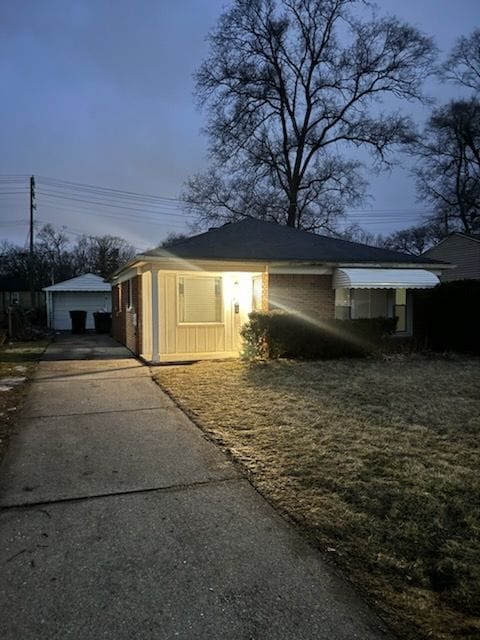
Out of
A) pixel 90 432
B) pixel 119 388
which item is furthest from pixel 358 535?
pixel 119 388

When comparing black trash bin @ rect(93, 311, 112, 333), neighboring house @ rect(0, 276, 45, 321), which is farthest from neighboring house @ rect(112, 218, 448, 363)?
neighboring house @ rect(0, 276, 45, 321)

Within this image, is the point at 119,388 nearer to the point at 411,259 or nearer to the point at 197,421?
the point at 197,421

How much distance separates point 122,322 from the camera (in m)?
16.5

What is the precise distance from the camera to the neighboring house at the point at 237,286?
450 inches

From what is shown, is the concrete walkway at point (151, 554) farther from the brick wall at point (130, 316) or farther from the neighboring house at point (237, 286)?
the brick wall at point (130, 316)

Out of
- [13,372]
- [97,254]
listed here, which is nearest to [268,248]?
[13,372]

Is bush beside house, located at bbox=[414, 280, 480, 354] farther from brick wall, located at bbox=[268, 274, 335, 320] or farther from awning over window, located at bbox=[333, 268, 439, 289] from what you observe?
brick wall, located at bbox=[268, 274, 335, 320]

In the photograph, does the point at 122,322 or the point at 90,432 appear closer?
the point at 90,432

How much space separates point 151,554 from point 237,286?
9.87m

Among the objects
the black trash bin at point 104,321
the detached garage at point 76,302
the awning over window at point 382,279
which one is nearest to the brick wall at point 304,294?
the awning over window at point 382,279

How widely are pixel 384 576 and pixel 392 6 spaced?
31646 mm

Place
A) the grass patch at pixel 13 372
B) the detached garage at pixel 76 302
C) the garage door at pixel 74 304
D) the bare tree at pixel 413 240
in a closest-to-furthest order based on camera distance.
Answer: the grass patch at pixel 13 372 < the detached garage at pixel 76 302 < the garage door at pixel 74 304 < the bare tree at pixel 413 240

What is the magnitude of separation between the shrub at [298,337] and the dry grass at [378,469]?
2086 mm

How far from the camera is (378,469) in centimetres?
411
